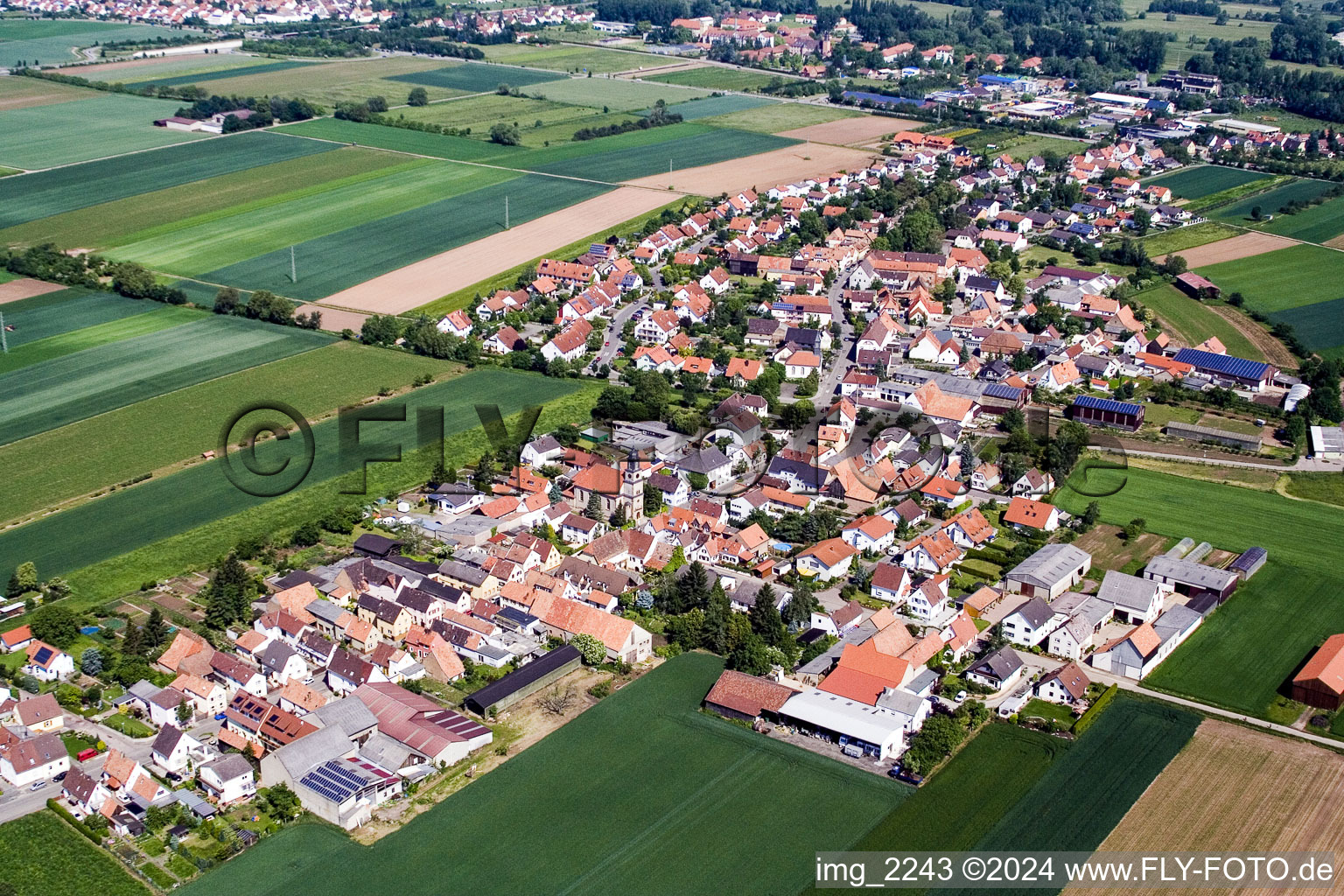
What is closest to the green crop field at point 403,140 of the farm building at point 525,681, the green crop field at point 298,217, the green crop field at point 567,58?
the green crop field at point 298,217

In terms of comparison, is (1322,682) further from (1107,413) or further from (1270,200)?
(1270,200)

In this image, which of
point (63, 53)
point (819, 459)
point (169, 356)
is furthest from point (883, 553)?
point (63, 53)

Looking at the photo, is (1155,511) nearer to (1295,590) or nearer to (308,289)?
(1295,590)

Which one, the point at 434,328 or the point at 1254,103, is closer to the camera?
the point at 434,328

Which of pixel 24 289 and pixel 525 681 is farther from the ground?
pixel 24 289

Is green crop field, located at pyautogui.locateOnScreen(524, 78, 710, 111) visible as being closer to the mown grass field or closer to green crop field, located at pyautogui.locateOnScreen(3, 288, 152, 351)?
the mown grass field

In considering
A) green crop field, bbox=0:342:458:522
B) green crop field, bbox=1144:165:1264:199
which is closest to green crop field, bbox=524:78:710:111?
green crop field, bbox=1144:165:1264:199

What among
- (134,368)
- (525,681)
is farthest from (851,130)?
(525,681)
